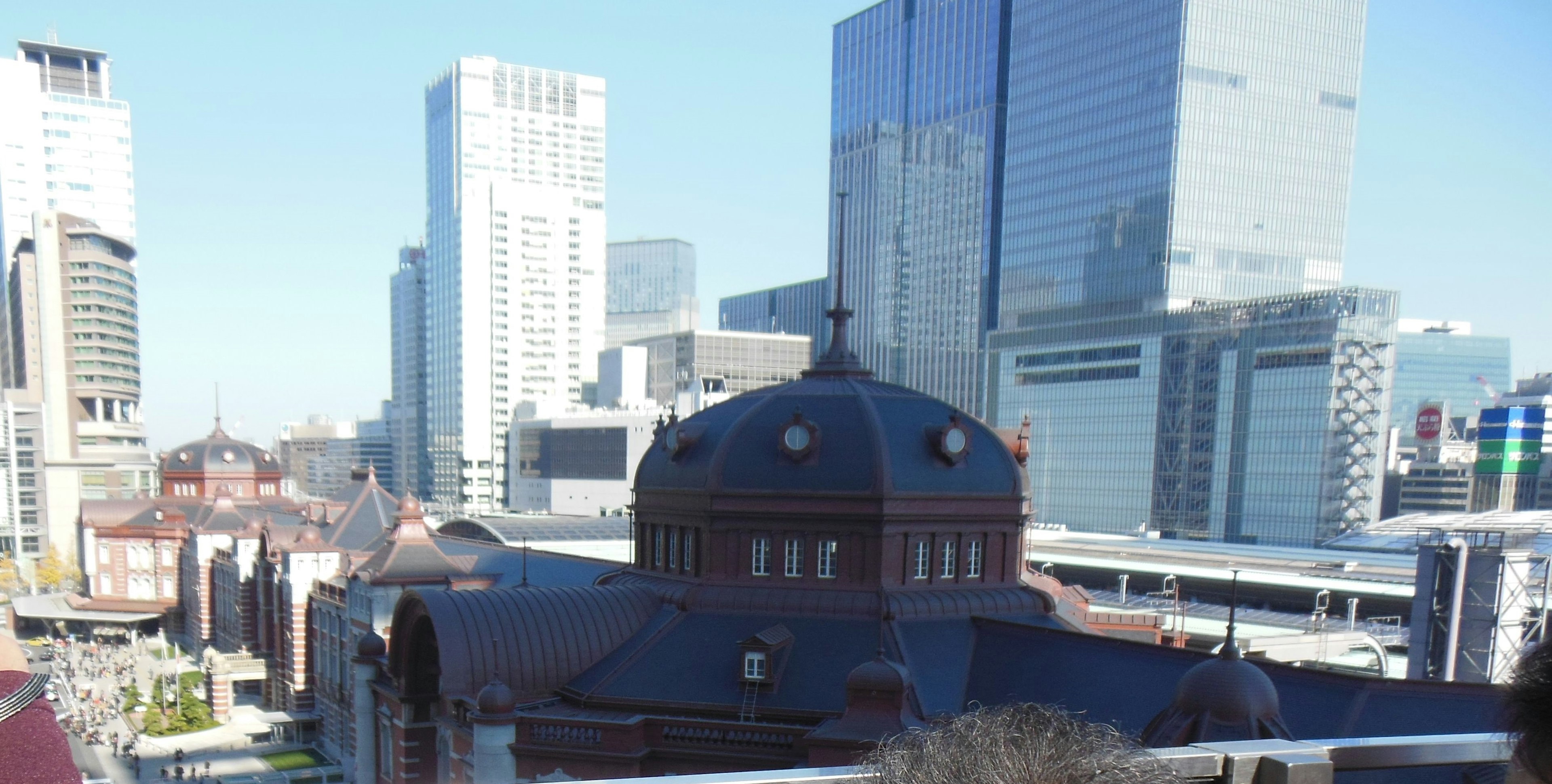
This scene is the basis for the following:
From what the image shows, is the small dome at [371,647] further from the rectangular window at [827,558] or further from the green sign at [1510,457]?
the green sign at [1510,457]

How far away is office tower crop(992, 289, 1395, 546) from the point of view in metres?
84.9

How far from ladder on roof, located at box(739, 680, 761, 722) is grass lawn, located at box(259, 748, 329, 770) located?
32769mm

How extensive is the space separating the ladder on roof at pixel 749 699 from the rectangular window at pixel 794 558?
3596 mm

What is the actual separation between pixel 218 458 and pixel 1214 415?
90.0 m

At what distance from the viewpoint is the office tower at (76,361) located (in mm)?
104812

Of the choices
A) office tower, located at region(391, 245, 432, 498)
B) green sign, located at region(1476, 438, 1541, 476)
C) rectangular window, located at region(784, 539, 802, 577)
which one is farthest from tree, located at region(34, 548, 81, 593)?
green sign, located at region(1476, 438, 1541, 476)

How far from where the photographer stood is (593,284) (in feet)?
527

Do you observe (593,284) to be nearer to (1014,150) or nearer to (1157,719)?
(1014,150)

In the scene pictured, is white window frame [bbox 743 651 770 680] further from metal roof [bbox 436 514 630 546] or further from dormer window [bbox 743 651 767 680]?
metal roof [bbox 436 514 630 546]

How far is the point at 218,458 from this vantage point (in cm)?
8288

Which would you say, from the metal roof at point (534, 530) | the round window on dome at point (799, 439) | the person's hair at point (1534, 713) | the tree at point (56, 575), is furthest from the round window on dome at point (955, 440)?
the tree at point (56, 575)

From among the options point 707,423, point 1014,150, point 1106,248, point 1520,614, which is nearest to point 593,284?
point 1014,150

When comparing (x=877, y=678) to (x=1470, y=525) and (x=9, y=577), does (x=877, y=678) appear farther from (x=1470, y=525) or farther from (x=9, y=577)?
(x=9, y=577)

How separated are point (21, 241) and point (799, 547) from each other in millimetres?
123910
